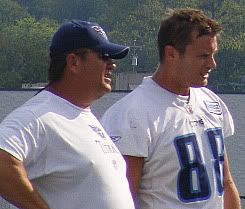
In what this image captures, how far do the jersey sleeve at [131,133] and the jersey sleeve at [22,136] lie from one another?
0.62 meters

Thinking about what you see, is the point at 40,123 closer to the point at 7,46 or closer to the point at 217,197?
the point at 217,197

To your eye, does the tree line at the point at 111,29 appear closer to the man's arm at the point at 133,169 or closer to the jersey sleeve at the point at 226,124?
the jersey sleeve at the point at 226,124

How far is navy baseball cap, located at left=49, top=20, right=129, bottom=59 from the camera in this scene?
3.45 m

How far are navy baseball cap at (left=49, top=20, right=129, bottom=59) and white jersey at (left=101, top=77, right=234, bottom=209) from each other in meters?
0.40

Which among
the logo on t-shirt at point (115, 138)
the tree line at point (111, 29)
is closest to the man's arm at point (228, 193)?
the logo on t-shirt at point (115, 138)

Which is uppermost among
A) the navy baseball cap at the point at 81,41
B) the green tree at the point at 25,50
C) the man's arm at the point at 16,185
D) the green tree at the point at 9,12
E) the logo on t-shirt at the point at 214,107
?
the navy baseball cap at the point at 81,41

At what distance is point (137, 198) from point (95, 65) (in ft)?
2.39

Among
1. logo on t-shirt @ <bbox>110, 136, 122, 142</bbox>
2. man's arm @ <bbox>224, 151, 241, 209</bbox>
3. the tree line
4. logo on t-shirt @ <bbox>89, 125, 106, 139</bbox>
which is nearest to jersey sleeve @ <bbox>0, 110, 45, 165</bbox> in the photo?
logo on t-shirt @ <bbox>89, 125, 106, 139</bbox>

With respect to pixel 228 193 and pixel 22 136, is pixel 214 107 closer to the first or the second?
pixel 228 193

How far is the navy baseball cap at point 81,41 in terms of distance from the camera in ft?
11.3

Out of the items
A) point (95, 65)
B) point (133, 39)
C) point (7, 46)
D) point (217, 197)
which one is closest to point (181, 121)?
A: point (217, 197)

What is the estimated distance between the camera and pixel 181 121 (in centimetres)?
393

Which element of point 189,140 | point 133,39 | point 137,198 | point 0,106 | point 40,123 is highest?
point 40,123

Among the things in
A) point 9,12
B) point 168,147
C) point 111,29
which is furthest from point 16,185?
point 9,12
